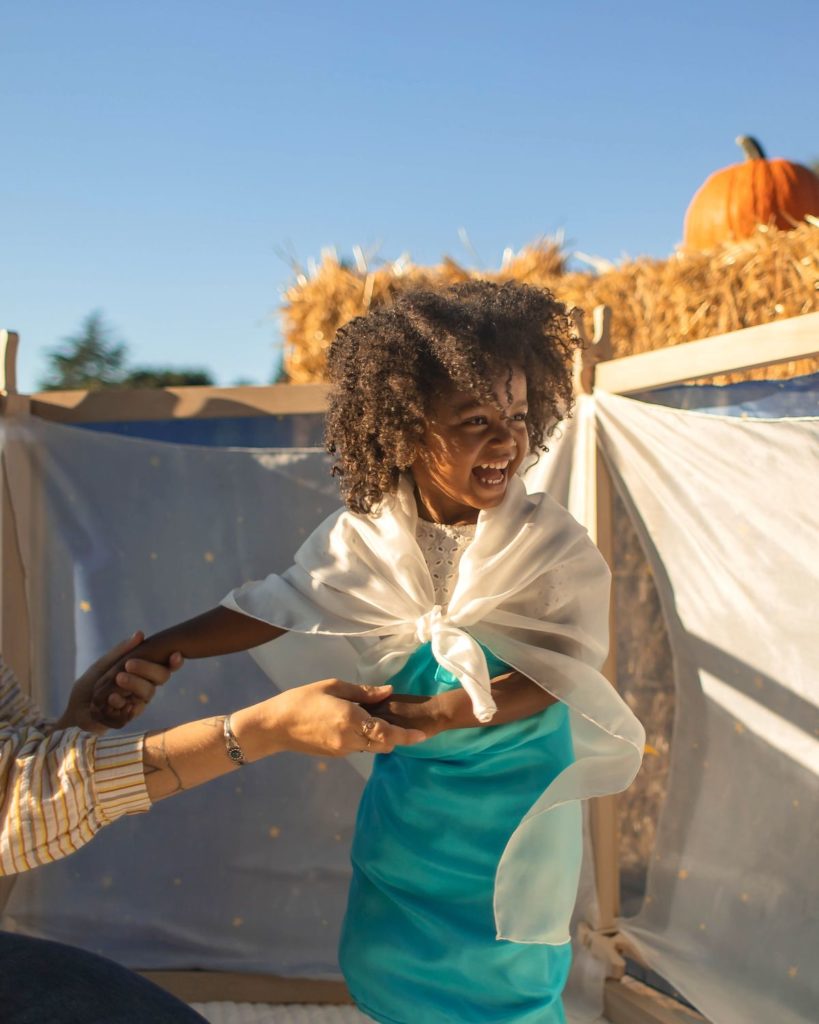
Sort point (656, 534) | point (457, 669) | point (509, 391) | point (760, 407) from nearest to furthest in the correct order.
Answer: point (457, 669), point (509, 391), point (760, 407), point (656, 534)

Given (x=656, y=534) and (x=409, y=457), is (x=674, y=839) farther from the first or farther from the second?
(x=409, y=457)

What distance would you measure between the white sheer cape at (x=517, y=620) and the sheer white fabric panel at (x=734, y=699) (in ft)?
1.92

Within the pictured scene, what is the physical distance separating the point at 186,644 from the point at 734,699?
1432mm

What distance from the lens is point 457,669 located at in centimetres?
206

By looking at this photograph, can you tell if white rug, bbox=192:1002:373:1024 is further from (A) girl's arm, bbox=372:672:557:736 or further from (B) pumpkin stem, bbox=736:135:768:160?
(B) pumpkin stem, bbox=736:135:768:160

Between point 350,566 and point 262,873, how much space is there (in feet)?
4.93

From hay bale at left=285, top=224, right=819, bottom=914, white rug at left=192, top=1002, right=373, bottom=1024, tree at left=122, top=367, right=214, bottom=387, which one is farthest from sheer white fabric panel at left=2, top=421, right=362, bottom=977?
tree at left=122, top=367, right=214, bottom=387

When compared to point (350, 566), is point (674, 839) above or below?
below

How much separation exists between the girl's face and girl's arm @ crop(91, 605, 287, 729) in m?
0.53

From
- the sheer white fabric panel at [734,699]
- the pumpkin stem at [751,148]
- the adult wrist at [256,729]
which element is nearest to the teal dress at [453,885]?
the adult wrist at [256,729]

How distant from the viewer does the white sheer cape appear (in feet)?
7.11

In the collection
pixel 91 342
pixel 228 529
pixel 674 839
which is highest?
pixel 91 342

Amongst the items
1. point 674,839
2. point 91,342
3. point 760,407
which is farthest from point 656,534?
point 91,342

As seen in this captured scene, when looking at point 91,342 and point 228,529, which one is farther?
point 91,342
